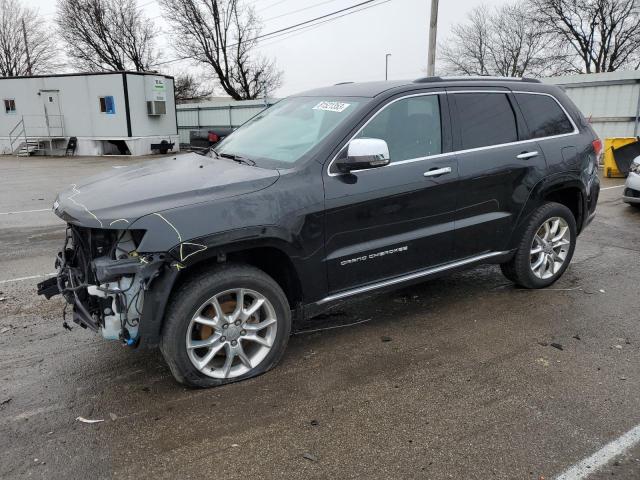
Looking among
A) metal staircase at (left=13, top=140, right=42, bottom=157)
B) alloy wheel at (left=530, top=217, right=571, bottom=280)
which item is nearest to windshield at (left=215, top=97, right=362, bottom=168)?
alloy wheel at (left=530, top=217, right=571, bottom=280)

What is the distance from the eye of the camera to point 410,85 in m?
4.02

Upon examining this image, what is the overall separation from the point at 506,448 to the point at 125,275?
89.9 inches

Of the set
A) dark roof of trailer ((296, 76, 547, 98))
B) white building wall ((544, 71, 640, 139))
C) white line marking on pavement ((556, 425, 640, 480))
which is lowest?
white line marking on pavement ((556, 425, 640, 480))

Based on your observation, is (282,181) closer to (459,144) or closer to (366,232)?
(366,232)

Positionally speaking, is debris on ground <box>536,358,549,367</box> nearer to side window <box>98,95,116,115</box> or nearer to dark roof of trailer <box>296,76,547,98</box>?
dark roof of trailer <box>296,76,547,98</box>

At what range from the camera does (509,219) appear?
4.56m

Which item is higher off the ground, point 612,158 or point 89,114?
point 89,114

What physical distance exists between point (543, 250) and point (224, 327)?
3.24 meters

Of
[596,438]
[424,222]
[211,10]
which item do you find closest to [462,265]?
[424,222]

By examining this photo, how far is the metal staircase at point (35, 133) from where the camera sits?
26.0 meters

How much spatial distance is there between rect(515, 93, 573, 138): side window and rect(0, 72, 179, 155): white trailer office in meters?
23.0

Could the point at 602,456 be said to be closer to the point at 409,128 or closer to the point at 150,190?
the point at 409,128

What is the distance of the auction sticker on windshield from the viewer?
153 inches

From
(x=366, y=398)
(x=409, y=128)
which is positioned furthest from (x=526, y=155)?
(x=366, y=398)
